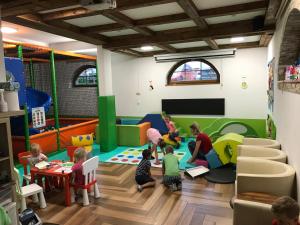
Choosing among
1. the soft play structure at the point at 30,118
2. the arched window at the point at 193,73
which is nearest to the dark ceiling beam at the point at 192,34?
the soft play structure at the point at 30,118

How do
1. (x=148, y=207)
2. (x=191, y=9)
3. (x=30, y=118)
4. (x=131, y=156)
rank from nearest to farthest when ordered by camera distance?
1. (x=148, y=207)
2. (x=191, y=9)
3. (x=131, y=156)
4. (x=30, y=118)

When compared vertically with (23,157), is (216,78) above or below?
above

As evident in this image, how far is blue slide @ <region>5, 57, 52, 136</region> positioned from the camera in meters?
4.20

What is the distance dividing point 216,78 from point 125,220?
5.65m

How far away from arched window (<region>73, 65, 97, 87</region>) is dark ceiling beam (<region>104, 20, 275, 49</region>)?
2.93 meters

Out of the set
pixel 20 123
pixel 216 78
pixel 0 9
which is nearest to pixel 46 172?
pixel 0 9

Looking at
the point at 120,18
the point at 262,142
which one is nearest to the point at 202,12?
the point at 120,18

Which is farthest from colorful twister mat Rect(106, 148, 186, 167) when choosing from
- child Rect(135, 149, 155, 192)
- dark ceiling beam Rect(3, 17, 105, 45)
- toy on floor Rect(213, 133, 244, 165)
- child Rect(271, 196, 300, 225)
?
child Rect(271, 196, 300, 225)

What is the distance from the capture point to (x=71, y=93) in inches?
342

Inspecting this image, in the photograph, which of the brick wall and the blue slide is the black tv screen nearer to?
the brick wall

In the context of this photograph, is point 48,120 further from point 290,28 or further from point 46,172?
point 290,28

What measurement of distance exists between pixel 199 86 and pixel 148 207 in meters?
5.03

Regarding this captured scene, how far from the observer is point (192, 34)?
4.96 meters

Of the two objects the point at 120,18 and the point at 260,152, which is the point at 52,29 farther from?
the point at 260,152
